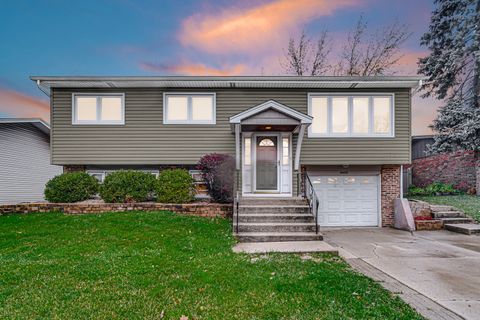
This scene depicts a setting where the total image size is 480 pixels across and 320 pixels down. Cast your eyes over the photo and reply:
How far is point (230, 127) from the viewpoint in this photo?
10.6 m

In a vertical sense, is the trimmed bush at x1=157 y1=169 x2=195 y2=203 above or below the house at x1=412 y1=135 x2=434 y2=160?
below

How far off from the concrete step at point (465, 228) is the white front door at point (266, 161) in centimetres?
582

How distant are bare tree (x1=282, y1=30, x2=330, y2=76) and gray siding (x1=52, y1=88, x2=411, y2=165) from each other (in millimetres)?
10982

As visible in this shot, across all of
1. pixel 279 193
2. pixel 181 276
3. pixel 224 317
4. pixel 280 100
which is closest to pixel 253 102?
pixel 280 100

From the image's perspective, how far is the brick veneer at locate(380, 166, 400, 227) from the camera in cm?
1112

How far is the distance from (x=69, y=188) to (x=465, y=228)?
13.7m

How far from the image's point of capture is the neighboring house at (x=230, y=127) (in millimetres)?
10594

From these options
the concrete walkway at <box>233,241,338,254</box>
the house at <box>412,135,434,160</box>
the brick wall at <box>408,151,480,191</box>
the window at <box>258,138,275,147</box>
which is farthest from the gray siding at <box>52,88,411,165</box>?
the house at <box>412,135,434,160</box>

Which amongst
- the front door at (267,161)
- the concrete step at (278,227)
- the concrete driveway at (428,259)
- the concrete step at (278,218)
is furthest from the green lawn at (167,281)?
the front door at (267,161)

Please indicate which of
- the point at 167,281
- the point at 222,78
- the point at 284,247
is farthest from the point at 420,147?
the point at 167,281

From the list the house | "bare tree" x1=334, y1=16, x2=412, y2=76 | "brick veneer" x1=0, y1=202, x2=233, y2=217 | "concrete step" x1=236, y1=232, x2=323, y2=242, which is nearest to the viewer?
"concrete step" x1=236, y1=232, x2=323, y2=242

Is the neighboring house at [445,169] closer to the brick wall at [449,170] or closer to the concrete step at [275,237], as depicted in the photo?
the brick wall at [449,170]

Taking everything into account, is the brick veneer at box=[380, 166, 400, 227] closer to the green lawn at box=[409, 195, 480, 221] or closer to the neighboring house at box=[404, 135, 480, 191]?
the green lawn at box=[409, 195, 480, 221]

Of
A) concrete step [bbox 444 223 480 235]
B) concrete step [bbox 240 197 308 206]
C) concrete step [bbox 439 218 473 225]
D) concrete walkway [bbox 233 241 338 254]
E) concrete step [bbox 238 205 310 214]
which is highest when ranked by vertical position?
concrete step [bbox 240 197 308 206]
